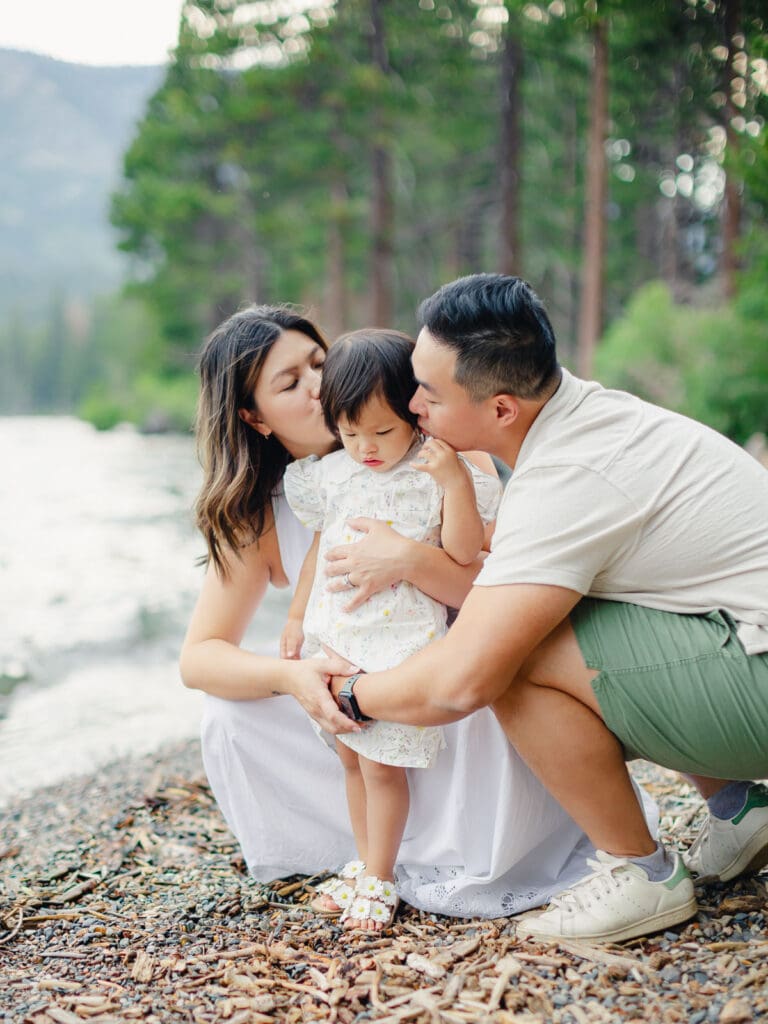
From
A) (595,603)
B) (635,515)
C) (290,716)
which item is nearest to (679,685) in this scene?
(595,603)

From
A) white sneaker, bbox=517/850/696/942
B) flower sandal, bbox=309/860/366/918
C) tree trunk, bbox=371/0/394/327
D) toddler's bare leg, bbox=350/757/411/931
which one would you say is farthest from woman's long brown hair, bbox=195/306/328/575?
tree trunk, bbox=371/0/394/327

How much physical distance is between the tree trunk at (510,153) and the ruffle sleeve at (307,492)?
16.3 m

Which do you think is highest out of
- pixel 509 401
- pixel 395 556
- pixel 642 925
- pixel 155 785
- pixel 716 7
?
pixel 716 7

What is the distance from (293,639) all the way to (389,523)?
50 cm

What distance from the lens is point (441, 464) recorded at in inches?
98.7

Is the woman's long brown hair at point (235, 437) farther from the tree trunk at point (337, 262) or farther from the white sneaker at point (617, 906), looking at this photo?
the tree trunk at point (337, 262)

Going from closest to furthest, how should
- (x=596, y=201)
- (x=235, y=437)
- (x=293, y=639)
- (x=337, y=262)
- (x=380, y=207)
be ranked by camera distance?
(x=293, y=639) < (x=235, y=437) < (x=596, y=201) < (x=380, y=207) < (x=337, y=262)

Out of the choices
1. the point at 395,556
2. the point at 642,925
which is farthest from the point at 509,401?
the point at 642,925

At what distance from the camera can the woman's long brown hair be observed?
2.99m

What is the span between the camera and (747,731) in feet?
7.27

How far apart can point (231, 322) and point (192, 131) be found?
28.8 m

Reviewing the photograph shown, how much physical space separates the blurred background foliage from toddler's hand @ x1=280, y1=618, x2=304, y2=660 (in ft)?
17.1

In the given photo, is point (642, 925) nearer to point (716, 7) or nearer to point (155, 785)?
point (155, 785)

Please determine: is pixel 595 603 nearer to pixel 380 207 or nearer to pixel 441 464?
pixel 441 464
